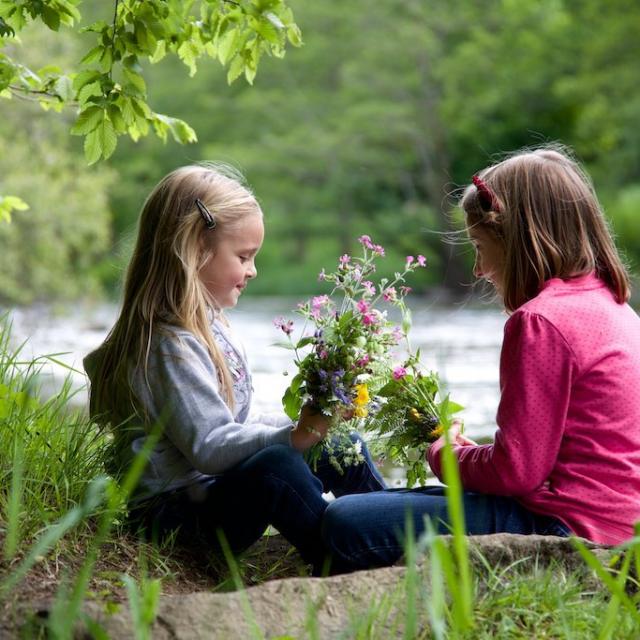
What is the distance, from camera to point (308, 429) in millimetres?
2727

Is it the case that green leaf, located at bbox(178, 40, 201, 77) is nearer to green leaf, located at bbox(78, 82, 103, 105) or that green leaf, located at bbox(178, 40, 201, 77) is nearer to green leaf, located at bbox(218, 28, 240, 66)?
green leaf, located at bbox(218, 28, 240, 66)

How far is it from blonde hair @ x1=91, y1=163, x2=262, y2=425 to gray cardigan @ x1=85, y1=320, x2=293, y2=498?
1.7 inches

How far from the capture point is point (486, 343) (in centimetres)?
1304

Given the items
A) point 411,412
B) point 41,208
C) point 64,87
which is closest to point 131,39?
point 64,87

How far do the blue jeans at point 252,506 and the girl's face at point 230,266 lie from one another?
0.58 meters

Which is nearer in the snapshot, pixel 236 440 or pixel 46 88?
pixel 236 440

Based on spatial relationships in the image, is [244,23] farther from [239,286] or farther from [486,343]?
[486,343]

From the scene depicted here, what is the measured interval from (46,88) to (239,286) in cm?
101

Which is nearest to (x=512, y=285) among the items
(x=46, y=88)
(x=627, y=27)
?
(x=46, y=88)

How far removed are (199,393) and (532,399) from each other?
3.00 ft

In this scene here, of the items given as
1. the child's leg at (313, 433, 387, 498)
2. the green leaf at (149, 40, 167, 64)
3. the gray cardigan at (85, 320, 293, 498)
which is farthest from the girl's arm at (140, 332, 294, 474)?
the green leaf at (149, 40, 167, 64)

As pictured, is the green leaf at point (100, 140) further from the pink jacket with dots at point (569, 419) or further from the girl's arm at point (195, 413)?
the pink jacket with dots at point (569, 419)

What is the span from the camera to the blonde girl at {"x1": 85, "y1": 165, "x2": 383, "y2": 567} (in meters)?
2.80

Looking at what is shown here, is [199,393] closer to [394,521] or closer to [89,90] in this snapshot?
[394,521]
